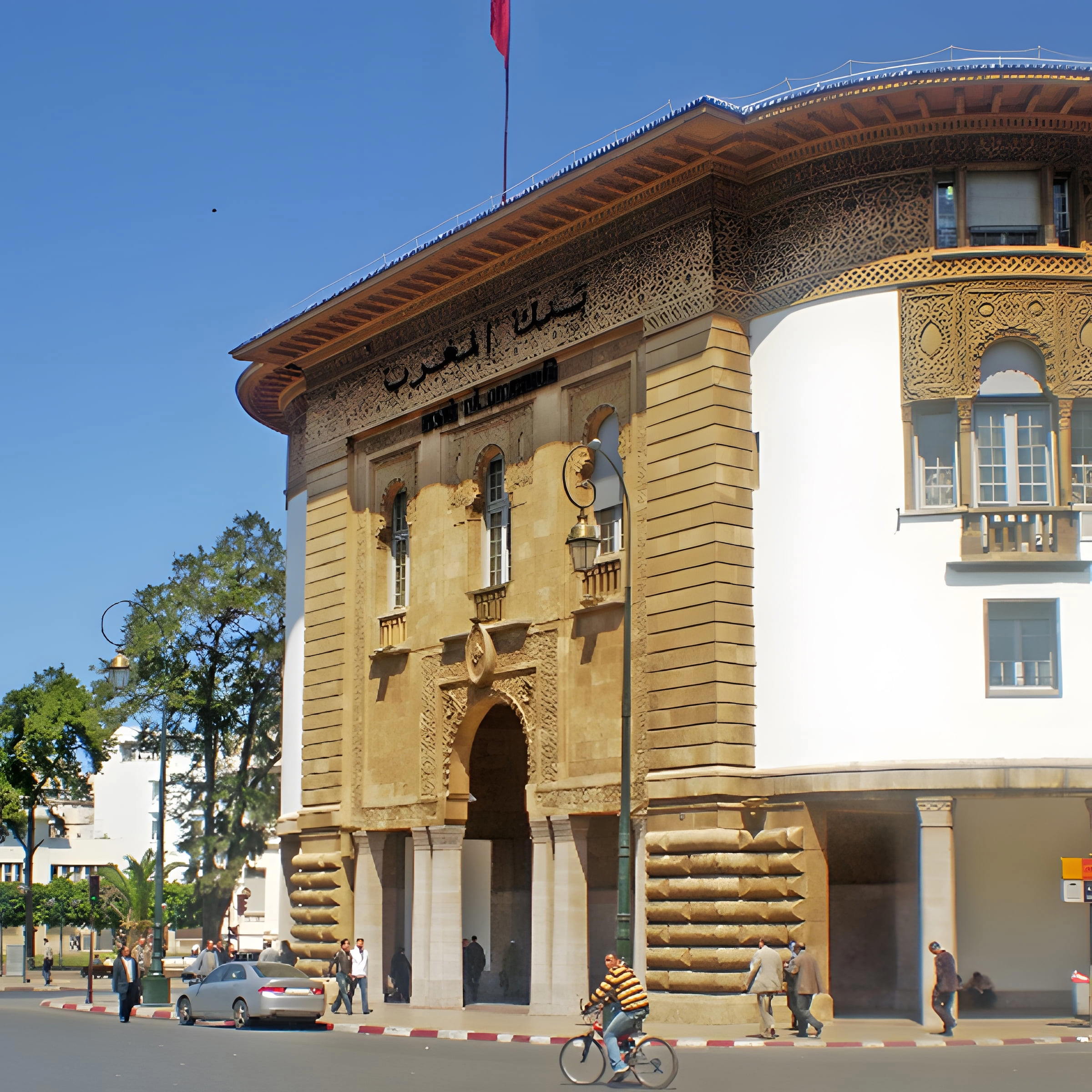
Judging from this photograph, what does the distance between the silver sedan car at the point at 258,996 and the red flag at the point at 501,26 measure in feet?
72.2

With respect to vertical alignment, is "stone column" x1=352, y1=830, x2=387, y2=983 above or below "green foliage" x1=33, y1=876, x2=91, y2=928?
above

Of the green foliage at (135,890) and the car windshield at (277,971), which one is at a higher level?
the car windshield at (277,971)

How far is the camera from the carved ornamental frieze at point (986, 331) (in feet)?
88.4

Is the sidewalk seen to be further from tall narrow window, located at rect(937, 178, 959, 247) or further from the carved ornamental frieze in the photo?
tall narrow window, located at rect(937, 178, 959, 247)

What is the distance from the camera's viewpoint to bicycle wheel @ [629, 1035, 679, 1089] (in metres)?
17.7

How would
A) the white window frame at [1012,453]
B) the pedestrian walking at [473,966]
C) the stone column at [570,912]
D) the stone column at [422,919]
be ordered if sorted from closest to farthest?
the white window frame at [1012,453] → the stone column at [570,912] → the stone column at [422,919] → the pedestrian walking at [473,966]

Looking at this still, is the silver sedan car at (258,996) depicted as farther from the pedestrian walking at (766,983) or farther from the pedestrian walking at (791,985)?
the pedestrian walking at (791,985)

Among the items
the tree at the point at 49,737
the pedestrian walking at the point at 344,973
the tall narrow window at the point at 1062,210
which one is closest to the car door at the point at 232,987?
the pedestrian walking at the point at 344,973

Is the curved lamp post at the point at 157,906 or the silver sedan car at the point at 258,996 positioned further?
the curved lamp post at the point at 157,906

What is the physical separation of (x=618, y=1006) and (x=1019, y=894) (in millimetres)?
A: 12599

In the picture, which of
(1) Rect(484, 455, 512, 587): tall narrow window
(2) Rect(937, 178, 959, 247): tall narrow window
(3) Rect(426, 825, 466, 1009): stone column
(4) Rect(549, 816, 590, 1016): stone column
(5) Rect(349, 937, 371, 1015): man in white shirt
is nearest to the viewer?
(2) Rect(937, 178, 959, 247): tall narrow window

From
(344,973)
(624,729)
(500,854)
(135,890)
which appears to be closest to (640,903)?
(624,729)

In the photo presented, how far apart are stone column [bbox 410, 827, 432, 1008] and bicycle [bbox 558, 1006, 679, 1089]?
15734 mm

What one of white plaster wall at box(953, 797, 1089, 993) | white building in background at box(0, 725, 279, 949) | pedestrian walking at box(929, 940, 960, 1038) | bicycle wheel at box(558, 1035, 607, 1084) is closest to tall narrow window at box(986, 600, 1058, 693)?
white plaster wall at box(953, 797, 1089, 993)
